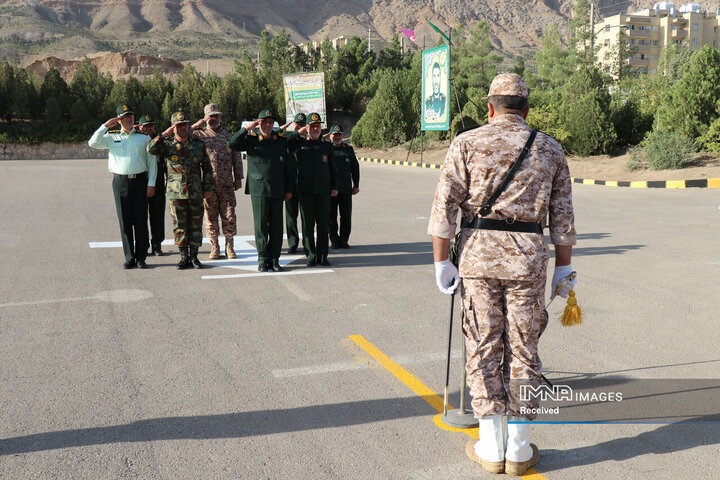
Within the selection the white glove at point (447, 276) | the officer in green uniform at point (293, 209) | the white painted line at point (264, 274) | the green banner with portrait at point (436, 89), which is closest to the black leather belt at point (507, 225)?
the white glove at point (447, 276)

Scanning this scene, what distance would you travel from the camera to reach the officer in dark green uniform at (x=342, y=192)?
979 cm

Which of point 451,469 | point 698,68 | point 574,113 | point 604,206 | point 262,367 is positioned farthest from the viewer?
point 574,113

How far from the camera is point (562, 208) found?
3279 mm

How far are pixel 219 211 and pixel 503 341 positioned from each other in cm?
638

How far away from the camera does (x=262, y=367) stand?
4.70 metres

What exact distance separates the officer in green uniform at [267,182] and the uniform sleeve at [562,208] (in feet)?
16.7

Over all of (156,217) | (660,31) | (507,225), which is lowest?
(156,217)

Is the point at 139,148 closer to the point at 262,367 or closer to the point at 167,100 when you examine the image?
the point at 262,367

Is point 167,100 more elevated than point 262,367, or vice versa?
point 167,100

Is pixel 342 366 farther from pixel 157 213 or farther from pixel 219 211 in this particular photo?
pixel 157 213

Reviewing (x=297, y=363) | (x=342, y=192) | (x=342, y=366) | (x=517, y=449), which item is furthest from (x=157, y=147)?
(x=517, y=449)

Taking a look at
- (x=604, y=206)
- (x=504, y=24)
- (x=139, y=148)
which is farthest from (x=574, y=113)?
(x=504, y=24)

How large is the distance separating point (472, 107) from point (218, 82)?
90.5 ft

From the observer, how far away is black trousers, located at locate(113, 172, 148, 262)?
26.4 feet
